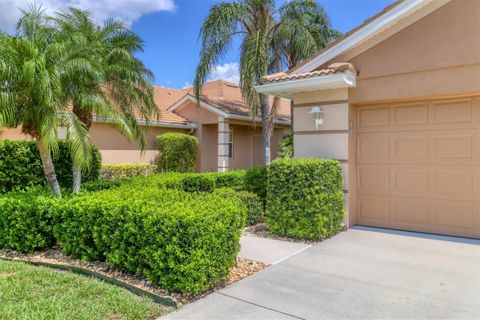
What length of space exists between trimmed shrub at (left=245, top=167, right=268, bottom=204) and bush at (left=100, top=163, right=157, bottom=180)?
6.52m

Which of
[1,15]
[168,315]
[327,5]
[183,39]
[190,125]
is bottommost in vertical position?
[168,315]

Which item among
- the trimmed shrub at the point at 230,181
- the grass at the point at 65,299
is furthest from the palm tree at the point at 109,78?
the grass at the point at 65,299

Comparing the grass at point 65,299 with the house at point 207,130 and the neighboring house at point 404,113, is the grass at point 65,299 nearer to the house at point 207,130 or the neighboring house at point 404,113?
the neighboring house at point 404,113

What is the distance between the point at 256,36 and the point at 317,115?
534 centimetres

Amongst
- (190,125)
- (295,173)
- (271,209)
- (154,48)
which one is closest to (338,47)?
(295,173)

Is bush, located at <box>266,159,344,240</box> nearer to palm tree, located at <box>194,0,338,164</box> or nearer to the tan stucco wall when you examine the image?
the tan stucco wall

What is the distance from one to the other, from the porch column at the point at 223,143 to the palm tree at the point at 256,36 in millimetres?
3516

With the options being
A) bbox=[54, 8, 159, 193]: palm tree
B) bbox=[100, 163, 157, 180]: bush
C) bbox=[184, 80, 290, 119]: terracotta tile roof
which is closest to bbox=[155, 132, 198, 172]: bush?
bbox=[100, 163, 157, 180]: bush

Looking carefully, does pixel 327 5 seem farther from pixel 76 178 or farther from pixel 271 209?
pixel 76 178

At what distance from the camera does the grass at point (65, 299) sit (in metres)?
3.81

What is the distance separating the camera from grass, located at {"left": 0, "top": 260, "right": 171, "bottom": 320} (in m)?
3.81

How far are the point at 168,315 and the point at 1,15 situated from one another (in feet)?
25.1

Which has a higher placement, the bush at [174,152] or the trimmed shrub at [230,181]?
the bush at [174,152]

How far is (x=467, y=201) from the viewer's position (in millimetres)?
6641
